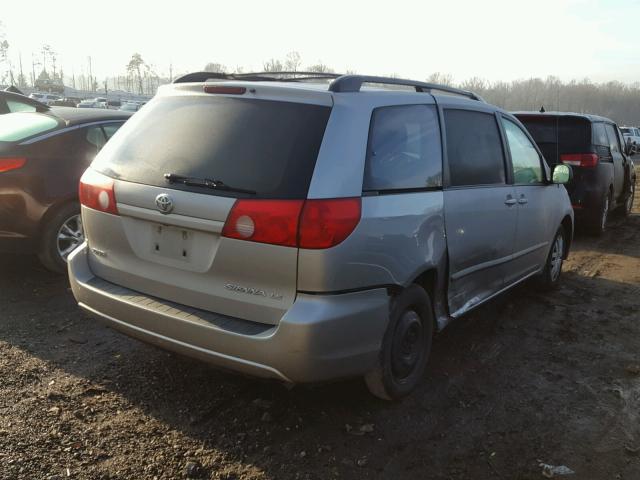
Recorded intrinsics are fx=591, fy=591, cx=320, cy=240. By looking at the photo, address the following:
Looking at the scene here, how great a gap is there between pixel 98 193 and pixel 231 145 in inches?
36.9

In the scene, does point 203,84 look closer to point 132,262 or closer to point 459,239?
point 132,262

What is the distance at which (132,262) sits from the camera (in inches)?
128

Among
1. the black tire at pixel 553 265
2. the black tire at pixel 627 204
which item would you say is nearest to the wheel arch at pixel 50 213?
the black tire at pixel 553 265

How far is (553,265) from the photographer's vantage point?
20.0 ft

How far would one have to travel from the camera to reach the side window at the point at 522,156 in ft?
16.2

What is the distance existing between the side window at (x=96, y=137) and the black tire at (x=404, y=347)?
13.0 feet

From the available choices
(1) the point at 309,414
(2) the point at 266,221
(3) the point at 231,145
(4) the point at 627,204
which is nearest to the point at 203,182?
(3) the point at 231,145

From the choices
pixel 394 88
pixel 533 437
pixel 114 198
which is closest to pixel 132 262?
pixel 114 198

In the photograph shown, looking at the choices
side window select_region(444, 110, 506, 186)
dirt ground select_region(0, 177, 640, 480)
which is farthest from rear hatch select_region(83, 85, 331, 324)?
side window select_region(444, 110, 506, 186)

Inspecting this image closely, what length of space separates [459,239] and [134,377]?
226cm

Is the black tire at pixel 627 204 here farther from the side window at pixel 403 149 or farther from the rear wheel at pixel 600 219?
the side window at pixel 403 149

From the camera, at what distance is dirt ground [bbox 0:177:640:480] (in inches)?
115

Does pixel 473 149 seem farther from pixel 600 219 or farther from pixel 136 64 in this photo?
pixel 136 64

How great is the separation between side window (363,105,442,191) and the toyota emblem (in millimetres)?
992
